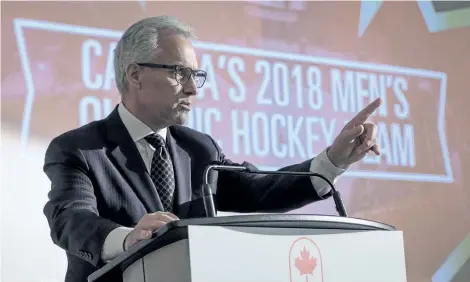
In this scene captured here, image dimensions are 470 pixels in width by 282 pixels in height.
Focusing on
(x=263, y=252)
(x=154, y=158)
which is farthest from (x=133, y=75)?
(x=263, y=252)

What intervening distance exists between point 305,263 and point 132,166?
2.44 ft

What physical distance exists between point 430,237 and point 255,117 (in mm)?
1046

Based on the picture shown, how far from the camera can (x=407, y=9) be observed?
3.85 meters

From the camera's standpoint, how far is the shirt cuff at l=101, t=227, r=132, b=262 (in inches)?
66.8

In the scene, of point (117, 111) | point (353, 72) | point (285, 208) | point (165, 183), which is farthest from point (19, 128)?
point (353, 72)

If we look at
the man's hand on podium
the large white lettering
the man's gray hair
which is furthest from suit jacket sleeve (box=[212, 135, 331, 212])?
the large white lettering

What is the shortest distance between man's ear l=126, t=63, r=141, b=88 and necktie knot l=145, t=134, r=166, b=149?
0.47 ft

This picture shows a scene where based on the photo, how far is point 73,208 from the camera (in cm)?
189

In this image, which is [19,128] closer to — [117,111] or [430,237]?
[117,111]

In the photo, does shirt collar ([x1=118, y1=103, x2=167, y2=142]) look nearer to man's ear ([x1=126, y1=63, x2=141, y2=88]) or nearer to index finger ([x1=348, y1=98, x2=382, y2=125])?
man's ear ([x1=126, y1=63, x2=141, y2=88])

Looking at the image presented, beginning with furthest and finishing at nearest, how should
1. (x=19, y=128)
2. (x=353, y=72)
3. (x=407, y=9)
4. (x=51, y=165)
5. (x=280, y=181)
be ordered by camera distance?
(x=407, y=9), (x=353, y=72), (x=19, y=128), (x=280, y=181), (x=51, y=165)

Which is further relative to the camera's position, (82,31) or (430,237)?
(430,237)

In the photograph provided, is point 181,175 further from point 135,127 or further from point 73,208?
point 73,208

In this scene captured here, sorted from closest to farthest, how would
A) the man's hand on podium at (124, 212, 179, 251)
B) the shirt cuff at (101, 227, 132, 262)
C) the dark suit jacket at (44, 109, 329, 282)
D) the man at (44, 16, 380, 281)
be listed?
the man's hand on podium at (124, 212, 179, 251), the shirt cuff at (101, 227, 132, 262), the dark suit jacket at (44, 109, 329, 282), the man at (44, 16, 380, 281)
